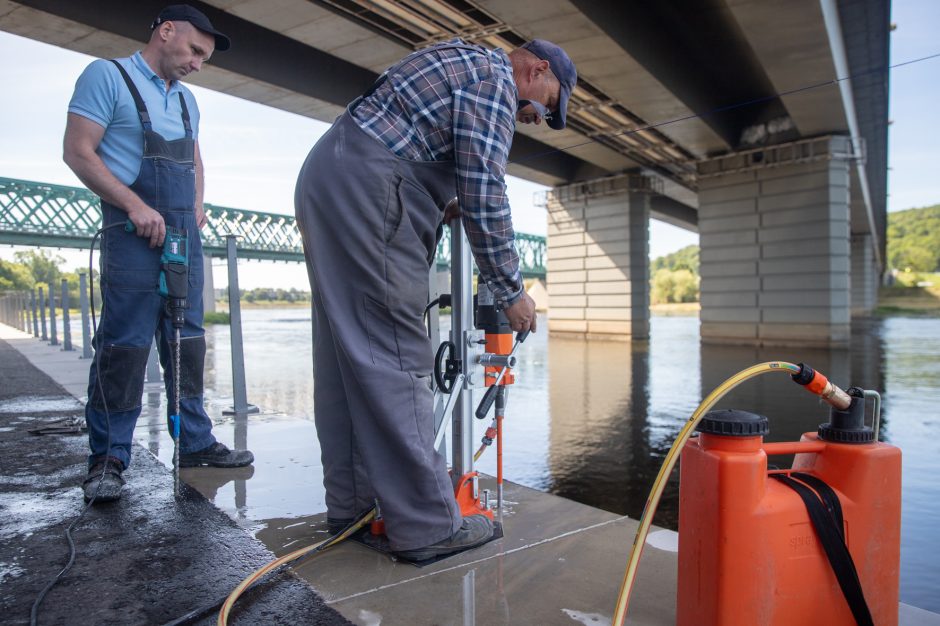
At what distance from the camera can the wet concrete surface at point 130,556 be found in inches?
65.4

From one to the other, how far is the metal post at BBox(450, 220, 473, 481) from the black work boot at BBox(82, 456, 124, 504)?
1.37 metres

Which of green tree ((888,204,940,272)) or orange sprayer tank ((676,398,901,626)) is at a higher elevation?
green tree ((888,204,940,272))

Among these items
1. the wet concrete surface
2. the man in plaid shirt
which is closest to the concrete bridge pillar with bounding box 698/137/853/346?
the man in plaid shirt

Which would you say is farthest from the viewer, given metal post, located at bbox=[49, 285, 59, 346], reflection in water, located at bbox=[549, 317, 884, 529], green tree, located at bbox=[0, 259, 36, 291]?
green tree, located at bbox=[0, 259, 36, 291]

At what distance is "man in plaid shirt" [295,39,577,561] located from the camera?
190 centimetres

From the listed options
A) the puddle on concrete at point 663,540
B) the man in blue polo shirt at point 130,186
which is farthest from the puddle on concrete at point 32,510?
the puddle on concrete at point 663,540

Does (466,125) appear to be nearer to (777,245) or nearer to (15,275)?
(777,245)

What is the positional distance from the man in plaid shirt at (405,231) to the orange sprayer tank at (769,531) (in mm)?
790

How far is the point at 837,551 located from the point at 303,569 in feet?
4.79

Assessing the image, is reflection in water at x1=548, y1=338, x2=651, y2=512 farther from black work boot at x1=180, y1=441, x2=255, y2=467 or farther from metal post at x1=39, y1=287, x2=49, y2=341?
metal post at x1=39, y1=287, x2=49, y2=341

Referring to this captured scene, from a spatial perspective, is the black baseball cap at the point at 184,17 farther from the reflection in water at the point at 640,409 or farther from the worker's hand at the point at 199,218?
the reflection in water at the point at 640,409

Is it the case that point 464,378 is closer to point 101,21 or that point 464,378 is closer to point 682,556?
point 682,556

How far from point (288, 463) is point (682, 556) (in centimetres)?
223

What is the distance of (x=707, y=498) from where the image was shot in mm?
1424
